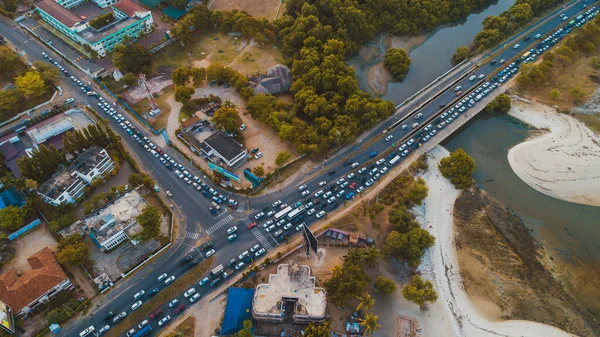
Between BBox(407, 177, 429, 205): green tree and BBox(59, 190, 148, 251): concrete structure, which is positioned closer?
BBox(59, 190, 148, 251): concrete structure

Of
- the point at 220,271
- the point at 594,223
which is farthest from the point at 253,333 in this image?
the point at 594,223

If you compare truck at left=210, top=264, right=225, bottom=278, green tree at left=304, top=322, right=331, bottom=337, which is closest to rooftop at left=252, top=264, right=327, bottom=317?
green tree at left=304, top=322, right=331, bottom=337

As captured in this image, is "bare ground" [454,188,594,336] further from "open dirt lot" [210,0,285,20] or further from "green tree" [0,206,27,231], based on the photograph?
"open dirt lot" [210,0,285,20]

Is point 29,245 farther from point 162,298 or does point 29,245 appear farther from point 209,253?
point 209,253

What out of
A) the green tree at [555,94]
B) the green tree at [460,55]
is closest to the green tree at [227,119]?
the green tree at [460,55]

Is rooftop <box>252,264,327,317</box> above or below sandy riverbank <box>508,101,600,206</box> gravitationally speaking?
below
